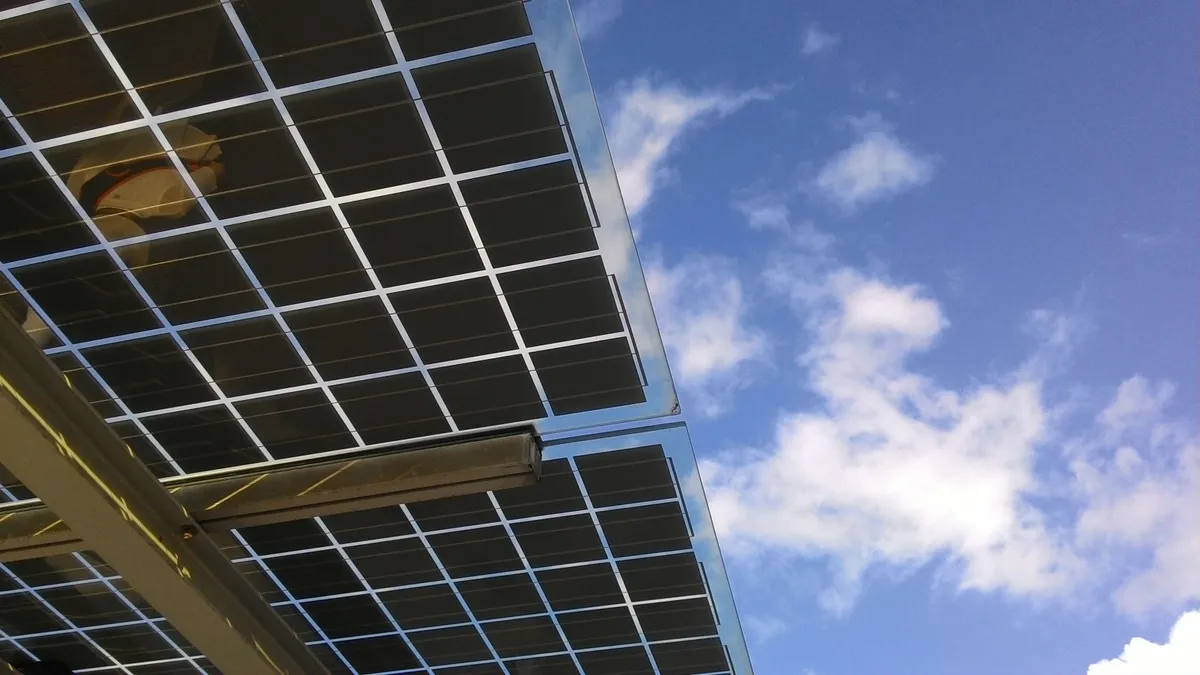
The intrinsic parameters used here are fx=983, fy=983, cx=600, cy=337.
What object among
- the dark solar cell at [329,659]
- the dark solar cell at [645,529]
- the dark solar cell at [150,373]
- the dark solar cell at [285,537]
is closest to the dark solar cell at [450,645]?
the dark solar cell at [329,659]

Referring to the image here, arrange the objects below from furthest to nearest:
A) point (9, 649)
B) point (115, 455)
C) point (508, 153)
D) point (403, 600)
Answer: point (9, 649) → point (403, 600) → point (115, 455) → point (508, 153)

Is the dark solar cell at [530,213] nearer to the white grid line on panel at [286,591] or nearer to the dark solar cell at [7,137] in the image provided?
the dark solar cell at [7,137]

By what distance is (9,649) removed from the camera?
2381 centimetres

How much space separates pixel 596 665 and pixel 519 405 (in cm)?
853

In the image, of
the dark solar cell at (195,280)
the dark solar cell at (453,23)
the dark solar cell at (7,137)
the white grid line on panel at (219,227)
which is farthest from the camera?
the dark solar cell at (195,280)

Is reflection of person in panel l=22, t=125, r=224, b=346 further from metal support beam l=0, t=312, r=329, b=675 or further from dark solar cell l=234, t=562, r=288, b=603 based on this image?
dark solar cell l=234, t=562, r=288, b=603

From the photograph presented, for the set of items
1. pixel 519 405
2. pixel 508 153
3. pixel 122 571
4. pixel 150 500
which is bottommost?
pixel 122 571

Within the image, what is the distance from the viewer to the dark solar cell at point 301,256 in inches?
582

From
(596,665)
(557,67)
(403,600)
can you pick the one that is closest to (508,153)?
A: (557,67)

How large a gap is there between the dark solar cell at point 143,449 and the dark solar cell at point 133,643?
621 centimetres

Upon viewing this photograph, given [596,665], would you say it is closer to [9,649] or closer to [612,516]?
[612,516]

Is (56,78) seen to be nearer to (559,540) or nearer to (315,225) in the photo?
(315,225)

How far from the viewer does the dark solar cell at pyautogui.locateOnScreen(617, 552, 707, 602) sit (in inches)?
793

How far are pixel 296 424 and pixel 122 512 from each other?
10.4ft
